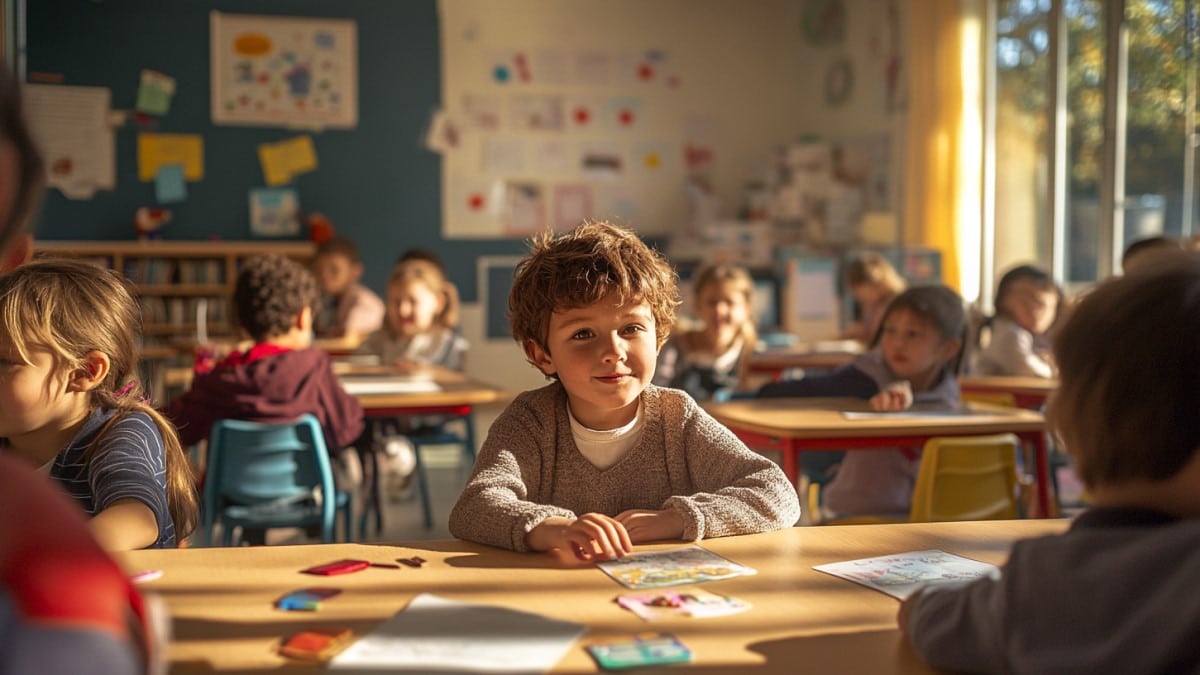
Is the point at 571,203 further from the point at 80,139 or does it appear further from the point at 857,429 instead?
the point at 857,429

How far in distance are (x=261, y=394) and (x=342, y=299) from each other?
10.9 ft

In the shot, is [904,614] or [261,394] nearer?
[904,614]

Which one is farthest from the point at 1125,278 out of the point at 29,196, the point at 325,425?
the point at 325,425

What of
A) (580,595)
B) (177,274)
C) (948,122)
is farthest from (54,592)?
(177,274)

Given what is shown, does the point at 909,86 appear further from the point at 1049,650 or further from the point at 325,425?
the point at 1049,650

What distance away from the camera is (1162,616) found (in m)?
0.89

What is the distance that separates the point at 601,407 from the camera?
1768mm

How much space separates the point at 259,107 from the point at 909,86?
449 centimetres

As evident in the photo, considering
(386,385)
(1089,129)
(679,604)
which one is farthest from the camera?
(1089,129)

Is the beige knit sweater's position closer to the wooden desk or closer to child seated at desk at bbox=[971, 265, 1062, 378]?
the wooden desk

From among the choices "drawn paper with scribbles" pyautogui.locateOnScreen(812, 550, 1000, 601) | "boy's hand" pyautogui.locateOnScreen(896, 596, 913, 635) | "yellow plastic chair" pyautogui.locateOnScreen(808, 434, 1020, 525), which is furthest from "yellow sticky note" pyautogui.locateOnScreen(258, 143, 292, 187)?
"boy's hand" pyautogui.locateOnScreen(896, 596, 913, 635)

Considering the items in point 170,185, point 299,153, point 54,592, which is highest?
point 299,153

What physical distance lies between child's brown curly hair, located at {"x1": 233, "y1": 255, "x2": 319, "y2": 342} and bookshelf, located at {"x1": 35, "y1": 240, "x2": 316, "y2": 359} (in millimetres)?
4481

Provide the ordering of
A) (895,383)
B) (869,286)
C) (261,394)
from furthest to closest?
(869,286) < (895,383) < (261,394)
